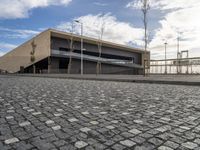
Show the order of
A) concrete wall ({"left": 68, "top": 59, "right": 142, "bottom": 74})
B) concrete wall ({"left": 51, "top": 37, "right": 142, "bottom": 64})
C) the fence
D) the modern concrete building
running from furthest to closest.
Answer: concrete wall ({"left": 68, "top": 59, "right": 142, "bottom": 74})
concrete wall ({"left": 51, "top": 37, "right": 142, "bottom": 64})
the modern concrete building
the fence

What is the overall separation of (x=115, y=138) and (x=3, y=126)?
195 cm

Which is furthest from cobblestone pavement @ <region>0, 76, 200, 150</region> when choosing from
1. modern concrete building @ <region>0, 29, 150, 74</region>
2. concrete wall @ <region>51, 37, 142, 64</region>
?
concrete wall @ <region>51, 37, 142, 64</region>

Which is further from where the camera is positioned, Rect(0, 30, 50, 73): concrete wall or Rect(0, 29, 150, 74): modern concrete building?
Rect(0, 30, 50, 73): concrete wall

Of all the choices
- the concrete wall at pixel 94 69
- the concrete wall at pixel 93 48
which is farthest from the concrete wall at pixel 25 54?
the concrete wall at pixel 94 69

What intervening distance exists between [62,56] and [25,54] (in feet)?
44.9

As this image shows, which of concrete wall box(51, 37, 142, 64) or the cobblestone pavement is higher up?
concrete wall box(51, 37, 142, 64)

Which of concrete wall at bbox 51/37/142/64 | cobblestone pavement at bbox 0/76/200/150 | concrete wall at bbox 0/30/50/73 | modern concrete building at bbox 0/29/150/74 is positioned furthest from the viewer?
concrete wall at bbox 51/37/142/64

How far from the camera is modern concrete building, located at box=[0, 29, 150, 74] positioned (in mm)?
50094

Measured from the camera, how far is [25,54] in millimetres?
→ 57906

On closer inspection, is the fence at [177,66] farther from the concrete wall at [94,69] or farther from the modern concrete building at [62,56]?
the concrete wall at [94,69]

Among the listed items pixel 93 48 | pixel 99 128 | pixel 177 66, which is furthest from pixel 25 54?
pixel 99 128

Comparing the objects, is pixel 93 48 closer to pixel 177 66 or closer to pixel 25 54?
pixel 25 54

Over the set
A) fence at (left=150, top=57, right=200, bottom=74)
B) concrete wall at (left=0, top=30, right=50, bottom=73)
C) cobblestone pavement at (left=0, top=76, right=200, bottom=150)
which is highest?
concrete wall at (left=0, top=30, right=50, bottom=73)

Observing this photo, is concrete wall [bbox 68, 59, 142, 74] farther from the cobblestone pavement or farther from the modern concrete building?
the cobblestone pavement
